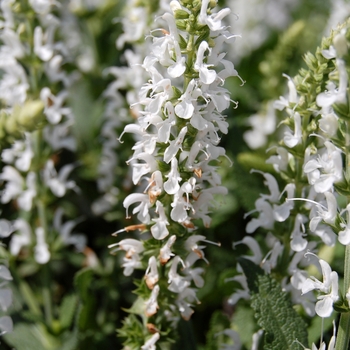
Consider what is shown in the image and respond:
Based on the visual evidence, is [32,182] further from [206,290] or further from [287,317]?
[287,317]

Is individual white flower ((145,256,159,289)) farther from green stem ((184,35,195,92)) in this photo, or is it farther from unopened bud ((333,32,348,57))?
unopened bud ((333,32,348,57))

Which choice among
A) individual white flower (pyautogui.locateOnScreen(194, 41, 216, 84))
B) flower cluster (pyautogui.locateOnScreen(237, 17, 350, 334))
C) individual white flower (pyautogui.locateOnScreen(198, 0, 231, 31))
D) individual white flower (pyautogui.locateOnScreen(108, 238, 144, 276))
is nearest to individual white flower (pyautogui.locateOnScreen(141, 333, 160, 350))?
individual white flower (pyautogui.locateOnScreen(108, 238, 144, 276))

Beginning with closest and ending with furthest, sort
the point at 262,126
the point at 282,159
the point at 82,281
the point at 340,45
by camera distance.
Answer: the point at 340,45, the point at 282,159, the point at 82,281, the point at 262,126

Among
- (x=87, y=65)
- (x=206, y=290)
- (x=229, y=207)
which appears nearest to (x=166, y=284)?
(x=206, y=290)

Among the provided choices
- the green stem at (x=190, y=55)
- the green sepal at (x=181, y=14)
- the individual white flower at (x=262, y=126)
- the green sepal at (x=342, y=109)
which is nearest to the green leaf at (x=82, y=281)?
the green stem at (x=190, y=55)

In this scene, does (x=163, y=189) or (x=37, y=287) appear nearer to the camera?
(x=163, y=189)

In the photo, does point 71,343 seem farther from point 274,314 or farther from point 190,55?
point 190,55

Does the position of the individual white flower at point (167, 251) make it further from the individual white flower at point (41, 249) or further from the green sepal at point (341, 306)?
the individual white flower at point (41, 249)

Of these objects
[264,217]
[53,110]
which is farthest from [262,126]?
[264,217]
